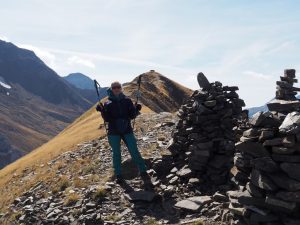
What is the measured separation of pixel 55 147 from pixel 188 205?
108ft

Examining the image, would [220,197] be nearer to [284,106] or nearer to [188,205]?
[188,205]

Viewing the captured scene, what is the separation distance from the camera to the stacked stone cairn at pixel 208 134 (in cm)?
1917

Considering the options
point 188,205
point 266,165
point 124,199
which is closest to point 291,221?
point 266,165

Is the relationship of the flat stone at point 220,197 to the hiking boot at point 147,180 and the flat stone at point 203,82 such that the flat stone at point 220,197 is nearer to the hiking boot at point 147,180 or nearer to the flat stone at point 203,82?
the hiking boot at point 147,180

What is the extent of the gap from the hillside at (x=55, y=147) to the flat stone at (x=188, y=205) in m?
11.6

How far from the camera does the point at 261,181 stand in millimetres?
13273

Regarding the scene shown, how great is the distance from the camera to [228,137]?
64.8 ft

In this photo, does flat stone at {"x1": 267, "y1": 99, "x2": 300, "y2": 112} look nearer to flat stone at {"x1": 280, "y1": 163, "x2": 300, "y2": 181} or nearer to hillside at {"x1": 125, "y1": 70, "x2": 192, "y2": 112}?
flat stone at {"x1": 280, "y1": 163, "x2": 300, "y2": 181}

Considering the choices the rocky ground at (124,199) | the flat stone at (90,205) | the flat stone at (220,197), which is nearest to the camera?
the flat stone at (220,197)

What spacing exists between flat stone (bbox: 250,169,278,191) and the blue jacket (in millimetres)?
7142

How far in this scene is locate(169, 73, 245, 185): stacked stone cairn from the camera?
1917cm

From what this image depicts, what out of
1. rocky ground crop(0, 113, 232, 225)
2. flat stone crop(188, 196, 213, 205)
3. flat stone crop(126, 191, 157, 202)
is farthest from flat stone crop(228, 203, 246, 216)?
flat stone crop(126, 191, 157, 202)

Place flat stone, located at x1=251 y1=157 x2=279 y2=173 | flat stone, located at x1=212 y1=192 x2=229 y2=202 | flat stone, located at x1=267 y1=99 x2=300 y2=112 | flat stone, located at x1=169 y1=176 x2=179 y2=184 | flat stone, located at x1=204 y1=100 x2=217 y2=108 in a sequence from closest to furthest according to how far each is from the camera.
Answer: flat stone, located at x1=251 y1=157 x2=279 y2=173 < flat stone, located at x1=267 y1=99 x2=300 y2=112 < flat stone, located at x1=212 y1=192 x2=229 y2=202 < flat stone, located at x1=169 y1=176 x2=179 y2=184 < flat stone, located at x1=204 y1=100 x2=217 y2=108

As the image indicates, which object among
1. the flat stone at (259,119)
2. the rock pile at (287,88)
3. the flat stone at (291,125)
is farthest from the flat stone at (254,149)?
the rock pile at (287,88)
